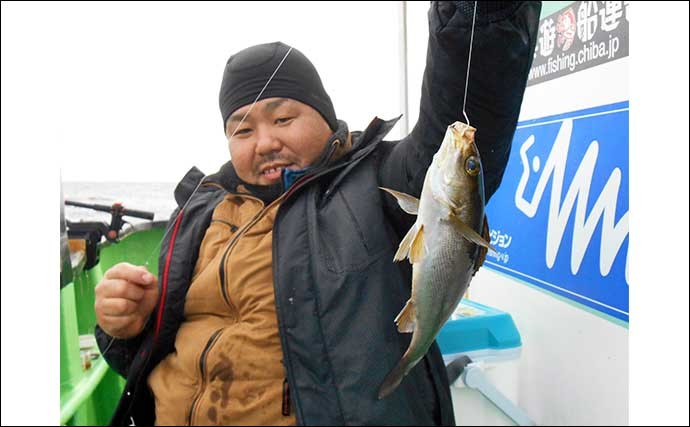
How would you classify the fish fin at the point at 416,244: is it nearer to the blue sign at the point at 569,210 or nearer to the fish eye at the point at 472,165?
the fish eye at the point at 472,165

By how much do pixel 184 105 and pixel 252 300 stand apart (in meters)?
0.21

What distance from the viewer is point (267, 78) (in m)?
0.43

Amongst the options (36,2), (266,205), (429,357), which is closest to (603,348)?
(429,357)

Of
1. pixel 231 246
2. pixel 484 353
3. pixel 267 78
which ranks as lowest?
pixel 484 353

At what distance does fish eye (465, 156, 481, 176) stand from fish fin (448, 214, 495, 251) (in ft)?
0.10

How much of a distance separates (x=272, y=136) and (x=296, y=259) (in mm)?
152

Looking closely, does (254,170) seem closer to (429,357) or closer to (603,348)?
(429,357)

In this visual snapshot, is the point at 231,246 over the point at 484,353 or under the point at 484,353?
over

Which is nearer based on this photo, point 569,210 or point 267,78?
point 267,78

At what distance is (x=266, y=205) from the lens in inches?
20.3

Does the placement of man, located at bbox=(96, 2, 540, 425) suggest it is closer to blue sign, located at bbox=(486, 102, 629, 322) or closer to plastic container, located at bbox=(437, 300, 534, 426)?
blue sign, located at bbox=(486, 102, 629, 322)

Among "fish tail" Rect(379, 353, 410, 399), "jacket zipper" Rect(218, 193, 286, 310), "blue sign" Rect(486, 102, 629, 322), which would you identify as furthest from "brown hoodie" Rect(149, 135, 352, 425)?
"blue sign" Rect(486, 102, 629, 322)

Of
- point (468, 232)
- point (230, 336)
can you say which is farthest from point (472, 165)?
point (230, 336)

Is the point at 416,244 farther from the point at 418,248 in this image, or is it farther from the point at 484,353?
the point at 484,353
